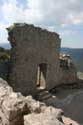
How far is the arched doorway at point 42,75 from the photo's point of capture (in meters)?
18.0

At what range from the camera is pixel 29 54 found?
52.2 ft

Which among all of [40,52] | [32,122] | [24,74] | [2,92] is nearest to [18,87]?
[24,74]

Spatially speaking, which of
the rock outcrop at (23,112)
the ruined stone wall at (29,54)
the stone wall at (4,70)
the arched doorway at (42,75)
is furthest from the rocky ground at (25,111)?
the arched doorway at (42,75)

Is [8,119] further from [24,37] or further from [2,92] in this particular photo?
[24,37]

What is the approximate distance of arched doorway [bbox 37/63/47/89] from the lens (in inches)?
707

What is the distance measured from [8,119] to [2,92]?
1327 millimetres

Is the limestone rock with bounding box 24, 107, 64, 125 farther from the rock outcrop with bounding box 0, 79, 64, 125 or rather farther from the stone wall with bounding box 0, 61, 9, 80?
the stone wall with bounding box 0, 61, 9, 80

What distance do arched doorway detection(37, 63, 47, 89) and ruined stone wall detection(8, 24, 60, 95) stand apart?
0.22 metres

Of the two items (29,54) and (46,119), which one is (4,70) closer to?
(29,54)

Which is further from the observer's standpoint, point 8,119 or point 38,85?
point 38,85

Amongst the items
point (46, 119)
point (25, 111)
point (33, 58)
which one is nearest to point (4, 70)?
point (33, 58)

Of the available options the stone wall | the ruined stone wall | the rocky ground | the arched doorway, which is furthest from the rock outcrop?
the arched doorway

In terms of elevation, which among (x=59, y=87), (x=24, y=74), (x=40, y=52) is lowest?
(x=59, y=87)

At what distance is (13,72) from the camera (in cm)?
1507
